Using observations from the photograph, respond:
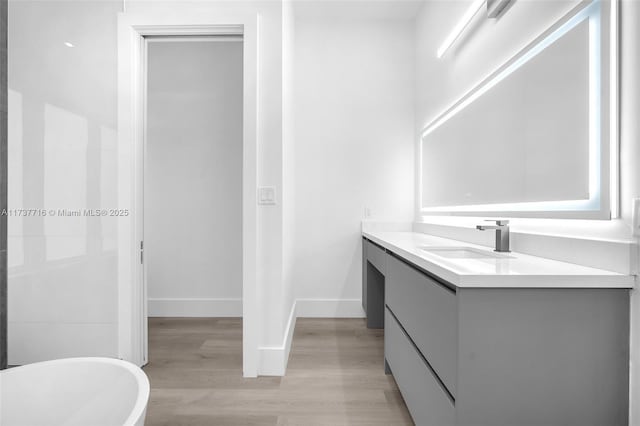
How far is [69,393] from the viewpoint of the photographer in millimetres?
1206

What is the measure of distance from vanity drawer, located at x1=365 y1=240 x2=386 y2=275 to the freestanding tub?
55.2 inches

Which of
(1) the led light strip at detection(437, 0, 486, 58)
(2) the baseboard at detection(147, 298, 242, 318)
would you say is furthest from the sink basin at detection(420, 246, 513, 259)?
(2) the baseboard at detection(147, 298, 242, 318)

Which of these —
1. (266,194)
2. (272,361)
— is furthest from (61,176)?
(272,361)

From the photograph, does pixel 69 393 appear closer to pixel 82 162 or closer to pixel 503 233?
pixel 82 162

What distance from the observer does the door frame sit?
1952 millimetres

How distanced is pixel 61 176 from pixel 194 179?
1.30m

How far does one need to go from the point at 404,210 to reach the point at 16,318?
2.85 meters

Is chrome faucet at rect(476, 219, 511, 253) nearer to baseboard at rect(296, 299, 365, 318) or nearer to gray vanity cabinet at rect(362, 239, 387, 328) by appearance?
gray vanity cabinet at rect(362, 239, 387, 328)

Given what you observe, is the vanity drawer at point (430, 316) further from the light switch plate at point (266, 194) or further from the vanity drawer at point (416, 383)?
the light switch plate at point (266, 194)

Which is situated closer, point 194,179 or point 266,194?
point 266,194

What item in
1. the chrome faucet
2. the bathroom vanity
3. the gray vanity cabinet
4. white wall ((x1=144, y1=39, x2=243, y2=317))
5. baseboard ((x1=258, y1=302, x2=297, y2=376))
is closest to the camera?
the bathroom vanity

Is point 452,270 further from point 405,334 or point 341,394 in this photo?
point 341,394

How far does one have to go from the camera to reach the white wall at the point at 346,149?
3.15 metres

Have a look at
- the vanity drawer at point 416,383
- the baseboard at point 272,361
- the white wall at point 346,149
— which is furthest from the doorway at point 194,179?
the vanity drawer at point 416,383
